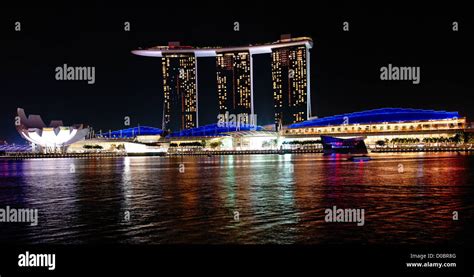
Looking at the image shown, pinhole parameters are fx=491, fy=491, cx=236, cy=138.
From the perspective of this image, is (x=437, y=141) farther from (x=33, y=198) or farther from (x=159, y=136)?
(x=33, y=198)

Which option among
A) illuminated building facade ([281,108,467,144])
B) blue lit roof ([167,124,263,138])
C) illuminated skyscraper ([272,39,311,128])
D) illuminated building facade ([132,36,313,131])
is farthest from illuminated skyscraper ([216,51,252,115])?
illuminated building facade ([281,108,467,144])

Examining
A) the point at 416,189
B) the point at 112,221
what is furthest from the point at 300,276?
the point at 416,189

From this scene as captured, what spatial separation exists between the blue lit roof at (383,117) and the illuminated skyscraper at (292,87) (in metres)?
10.6

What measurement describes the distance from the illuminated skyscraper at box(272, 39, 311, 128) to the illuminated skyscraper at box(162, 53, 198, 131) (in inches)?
995

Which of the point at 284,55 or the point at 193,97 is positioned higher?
the point at 284,55

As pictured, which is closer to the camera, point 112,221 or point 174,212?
point 112,221

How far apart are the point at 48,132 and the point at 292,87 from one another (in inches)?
2210

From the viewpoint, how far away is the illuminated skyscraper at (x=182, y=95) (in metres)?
134

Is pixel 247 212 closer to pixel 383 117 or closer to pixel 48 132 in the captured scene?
pixel 383 117

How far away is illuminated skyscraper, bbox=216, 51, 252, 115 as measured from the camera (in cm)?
12712

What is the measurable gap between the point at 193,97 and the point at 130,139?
957 inches

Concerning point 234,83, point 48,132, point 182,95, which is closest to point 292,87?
point 234,83

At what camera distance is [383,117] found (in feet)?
318

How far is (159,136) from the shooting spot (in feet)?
380
